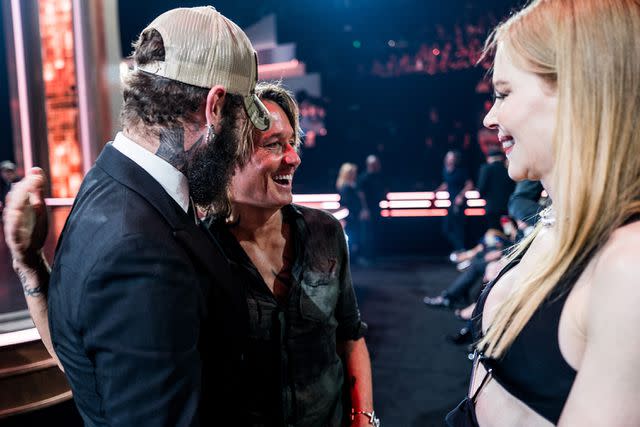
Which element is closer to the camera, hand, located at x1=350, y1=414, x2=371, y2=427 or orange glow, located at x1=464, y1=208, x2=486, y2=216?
hand, located at x1=350, y1=414, x2=371, y2=427

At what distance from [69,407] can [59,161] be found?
3.27 metres

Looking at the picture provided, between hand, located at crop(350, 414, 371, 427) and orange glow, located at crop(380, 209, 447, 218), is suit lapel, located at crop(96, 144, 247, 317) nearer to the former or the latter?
hand, located at crop(350, 414, 371, 427)

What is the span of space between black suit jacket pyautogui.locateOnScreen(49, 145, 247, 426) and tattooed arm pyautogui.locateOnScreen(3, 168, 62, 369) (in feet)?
0.88

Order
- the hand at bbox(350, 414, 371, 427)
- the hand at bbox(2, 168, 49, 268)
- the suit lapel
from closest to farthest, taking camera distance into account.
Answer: the suit lapel
the hand at bbox(2, 168, 49, 268)
the hand at bbox(350, 414, 371, 427)

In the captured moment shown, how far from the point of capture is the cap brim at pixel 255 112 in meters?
1.22

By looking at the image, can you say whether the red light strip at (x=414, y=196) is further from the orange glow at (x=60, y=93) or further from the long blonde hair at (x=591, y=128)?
the long blonde hair at (x=591, y=128)

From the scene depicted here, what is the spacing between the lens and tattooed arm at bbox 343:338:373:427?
5.78 ft

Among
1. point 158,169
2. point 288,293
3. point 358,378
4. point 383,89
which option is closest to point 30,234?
point 158,169

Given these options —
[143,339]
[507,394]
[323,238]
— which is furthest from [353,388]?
[143,339]

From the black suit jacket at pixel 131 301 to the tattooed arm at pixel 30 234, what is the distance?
267mm

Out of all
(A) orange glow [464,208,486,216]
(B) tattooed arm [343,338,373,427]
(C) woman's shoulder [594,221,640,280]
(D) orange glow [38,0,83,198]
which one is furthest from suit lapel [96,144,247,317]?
(A) orange glow [464,208,486,216]

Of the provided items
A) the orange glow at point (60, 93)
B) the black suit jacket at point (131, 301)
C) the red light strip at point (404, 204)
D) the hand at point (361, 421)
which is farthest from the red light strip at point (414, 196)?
the black suit jacket at point (131, 301)

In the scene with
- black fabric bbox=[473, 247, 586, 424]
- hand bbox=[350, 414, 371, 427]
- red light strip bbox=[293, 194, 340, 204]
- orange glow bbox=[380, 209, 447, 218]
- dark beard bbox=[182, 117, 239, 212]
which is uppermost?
dark beard bbox=[182, 117, 239, 212]

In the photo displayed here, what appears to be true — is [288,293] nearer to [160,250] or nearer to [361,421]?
[361,421]
